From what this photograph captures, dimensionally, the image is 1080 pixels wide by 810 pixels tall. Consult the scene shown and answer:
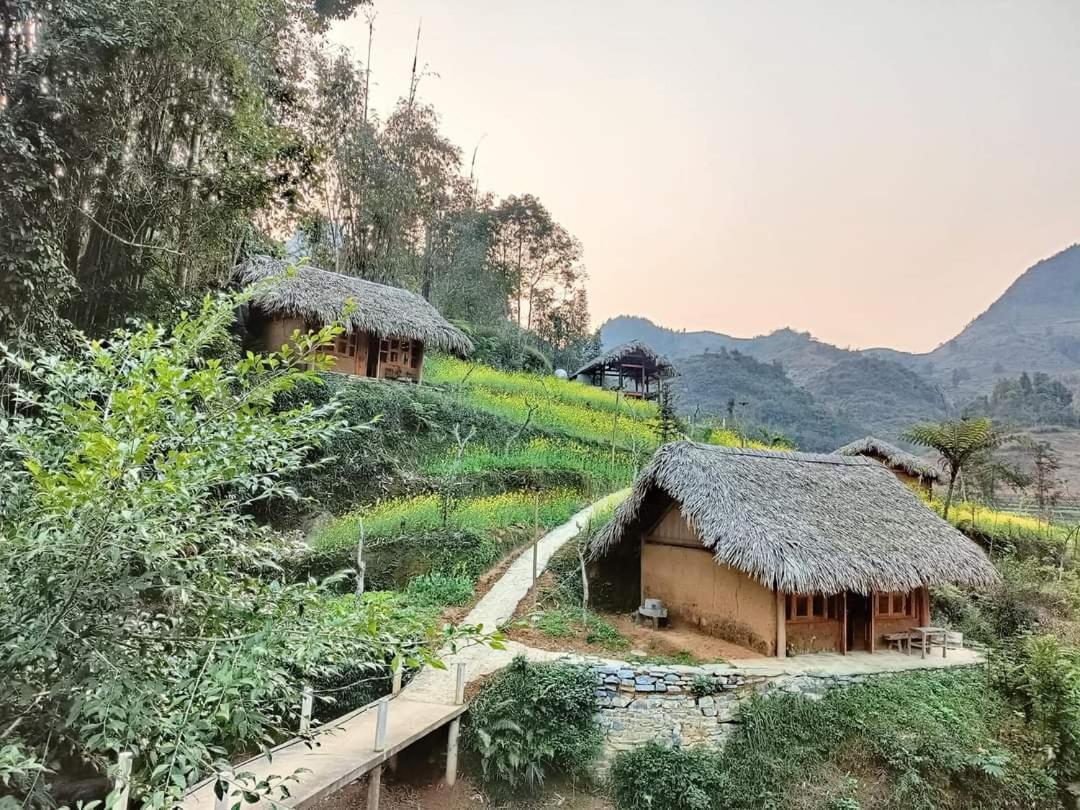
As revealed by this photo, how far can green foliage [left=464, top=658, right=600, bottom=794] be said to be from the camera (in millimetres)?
6402

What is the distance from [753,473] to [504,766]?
198 inches

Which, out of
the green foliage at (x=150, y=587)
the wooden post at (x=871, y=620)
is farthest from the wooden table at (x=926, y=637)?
the green foliage at (x=150, y=587)

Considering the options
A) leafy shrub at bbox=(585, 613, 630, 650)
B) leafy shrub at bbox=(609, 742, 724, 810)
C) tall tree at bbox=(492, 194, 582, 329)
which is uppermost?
tall tree at bbox=(492, 194, 582, 329)

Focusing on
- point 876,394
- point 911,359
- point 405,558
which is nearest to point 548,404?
point 405,558

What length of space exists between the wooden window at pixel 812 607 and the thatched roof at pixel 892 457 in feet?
39.6

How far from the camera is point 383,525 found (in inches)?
400

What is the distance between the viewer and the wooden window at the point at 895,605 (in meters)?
8.98

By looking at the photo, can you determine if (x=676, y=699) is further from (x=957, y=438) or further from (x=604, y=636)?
(x=957, y=438)

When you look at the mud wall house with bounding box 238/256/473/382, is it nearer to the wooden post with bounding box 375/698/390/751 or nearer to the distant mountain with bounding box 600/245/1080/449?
the wooden post with bounding box 375/698/390/751

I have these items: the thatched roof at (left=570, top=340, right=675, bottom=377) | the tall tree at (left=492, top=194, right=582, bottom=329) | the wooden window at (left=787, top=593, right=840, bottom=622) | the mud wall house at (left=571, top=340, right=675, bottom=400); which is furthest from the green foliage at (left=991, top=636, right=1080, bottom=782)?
the tall tree at (left=492, top=194, right=582, bottom=329)

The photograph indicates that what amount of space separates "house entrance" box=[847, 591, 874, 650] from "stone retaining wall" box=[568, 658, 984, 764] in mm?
1998

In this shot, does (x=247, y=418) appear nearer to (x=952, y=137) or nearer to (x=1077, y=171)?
(x=952, y=137)

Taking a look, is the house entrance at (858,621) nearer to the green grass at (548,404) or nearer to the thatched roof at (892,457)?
the green grass at (548,404)

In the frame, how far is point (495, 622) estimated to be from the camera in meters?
8.40
